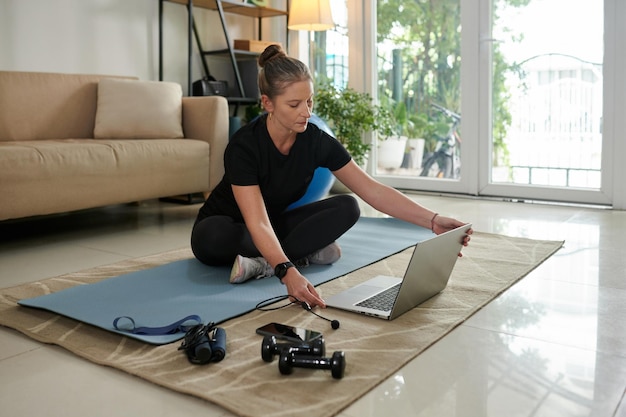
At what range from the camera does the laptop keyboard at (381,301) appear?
190 cm

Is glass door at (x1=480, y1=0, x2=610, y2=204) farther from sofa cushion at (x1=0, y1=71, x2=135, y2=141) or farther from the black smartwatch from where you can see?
the black smartwatch

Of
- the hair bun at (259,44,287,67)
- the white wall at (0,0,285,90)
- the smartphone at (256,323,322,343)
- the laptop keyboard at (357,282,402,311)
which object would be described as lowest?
the smartphone at (256,323,322,343)

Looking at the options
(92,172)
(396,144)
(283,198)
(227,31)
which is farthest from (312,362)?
(227,31)

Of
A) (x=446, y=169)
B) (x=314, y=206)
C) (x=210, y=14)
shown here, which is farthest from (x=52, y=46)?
(x=446, y=169)

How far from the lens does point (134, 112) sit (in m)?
3.72

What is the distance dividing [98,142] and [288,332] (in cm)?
203

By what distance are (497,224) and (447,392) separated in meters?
Answer: 2.14

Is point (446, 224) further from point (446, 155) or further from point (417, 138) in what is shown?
point (417, 138)

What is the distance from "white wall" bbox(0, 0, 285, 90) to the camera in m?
3.72

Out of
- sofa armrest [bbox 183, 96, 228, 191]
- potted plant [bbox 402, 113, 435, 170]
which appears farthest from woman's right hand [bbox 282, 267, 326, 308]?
potted plant [bbox 402, 113, 435, 170]

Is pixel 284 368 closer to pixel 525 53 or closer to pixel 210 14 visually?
pixel 525 53

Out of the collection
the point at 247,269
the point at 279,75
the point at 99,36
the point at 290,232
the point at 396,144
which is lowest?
the point at 247,269

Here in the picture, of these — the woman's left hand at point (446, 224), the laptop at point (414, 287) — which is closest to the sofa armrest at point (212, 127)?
the laptop at point (414, 287)

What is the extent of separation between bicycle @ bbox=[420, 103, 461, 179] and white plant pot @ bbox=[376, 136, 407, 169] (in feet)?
0.75
